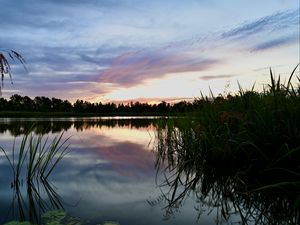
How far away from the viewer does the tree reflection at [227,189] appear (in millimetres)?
3959

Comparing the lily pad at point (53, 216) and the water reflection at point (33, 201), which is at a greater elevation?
the lily pad at point (53, 216)

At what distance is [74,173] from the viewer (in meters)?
7.18

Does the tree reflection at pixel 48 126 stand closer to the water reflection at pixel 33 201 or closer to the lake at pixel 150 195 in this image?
the lake at pixel 150 195

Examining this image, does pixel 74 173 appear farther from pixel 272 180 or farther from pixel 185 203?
pixel 272 180

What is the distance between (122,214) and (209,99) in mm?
4530

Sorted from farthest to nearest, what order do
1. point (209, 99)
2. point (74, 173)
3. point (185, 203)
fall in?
point (209, 99) → point (74, 173) → point (185, 203)

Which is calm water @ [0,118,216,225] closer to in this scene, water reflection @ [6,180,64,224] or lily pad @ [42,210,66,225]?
water reflection @ [6,180,64,224]

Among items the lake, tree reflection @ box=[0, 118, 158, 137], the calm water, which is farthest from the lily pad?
tree reflection @ box=[0, 118, 158, 137]

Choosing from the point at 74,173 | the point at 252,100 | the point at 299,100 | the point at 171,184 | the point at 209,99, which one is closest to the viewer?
the point at 299,100

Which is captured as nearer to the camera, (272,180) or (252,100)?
(272,180)

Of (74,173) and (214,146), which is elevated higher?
(214,146)

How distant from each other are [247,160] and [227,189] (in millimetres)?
970

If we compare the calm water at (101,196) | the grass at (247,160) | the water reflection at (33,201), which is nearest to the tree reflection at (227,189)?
the grass at (247,160)

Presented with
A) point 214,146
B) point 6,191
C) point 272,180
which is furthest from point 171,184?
point 6,191
